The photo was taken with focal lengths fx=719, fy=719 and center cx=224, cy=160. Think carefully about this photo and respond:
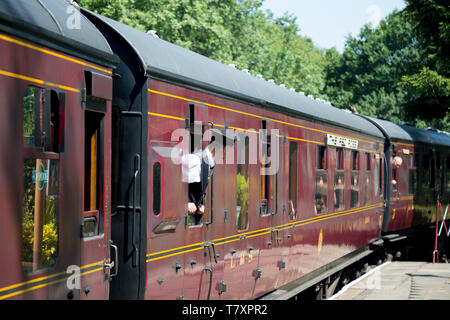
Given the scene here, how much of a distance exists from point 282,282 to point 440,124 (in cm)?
4223

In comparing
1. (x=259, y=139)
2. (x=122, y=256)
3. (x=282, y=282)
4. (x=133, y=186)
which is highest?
(x=259, y=139)

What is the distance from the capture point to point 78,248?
512 centimetres

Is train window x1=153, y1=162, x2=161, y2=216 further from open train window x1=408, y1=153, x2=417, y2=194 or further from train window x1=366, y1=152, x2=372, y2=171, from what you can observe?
open train window x1=408, y1=153, x2=417, y2=194

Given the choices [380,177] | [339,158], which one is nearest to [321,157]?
[339,158]

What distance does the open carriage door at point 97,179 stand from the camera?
539cm

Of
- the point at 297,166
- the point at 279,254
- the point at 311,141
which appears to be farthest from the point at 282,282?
the point at 311,141

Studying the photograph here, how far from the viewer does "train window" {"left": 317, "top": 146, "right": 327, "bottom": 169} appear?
12.7 m

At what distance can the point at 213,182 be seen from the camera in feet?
25.4

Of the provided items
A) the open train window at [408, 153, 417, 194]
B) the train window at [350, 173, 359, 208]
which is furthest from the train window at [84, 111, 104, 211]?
the open train window at [408, 153, 417, 194]

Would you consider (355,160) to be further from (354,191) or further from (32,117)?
(32,117)

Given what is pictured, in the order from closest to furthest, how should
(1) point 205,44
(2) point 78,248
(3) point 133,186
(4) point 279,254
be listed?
1. (2) point 78,248
2. (3) point 133,186
3. (4) point 279,254
4. (1) point 205,44

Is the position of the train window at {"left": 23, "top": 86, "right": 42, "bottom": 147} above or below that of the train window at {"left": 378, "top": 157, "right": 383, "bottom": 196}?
above

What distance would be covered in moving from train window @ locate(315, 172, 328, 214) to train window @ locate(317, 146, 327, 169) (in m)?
0.14

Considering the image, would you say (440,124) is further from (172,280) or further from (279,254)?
(172,280)
